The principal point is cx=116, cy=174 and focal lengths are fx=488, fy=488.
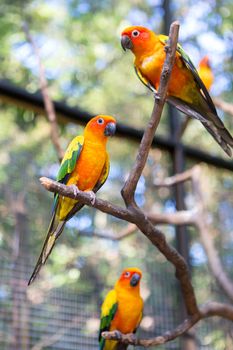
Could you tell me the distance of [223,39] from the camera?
3559 mm

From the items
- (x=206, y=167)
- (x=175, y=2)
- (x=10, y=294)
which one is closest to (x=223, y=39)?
(x=175, y=2)

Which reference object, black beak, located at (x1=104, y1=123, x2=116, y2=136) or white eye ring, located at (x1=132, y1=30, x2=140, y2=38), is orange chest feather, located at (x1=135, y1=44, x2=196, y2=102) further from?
black beak, located at (x1=104, y1=123, x2=116, y2=136)

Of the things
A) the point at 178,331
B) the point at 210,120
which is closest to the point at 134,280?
the point at 178,331

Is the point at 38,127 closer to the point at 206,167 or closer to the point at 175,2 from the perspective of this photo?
the point at 206,167

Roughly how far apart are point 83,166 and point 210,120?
47 centimetres

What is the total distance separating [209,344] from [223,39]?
2115 mm

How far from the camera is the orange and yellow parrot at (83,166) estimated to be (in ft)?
5.47

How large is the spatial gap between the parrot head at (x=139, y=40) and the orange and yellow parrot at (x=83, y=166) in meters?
0.27

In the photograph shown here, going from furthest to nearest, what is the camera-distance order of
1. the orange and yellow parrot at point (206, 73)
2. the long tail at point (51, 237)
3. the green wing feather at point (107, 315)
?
1. the orange and yellow parrot at point (206, 73)
2. the green wing feather at point (107, 315)
3. the long tail at point (51, 237)

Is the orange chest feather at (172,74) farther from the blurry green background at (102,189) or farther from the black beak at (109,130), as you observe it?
the blurry green background at (102,189)

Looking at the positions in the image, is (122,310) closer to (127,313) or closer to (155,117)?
(127,313)

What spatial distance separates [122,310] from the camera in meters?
2.18

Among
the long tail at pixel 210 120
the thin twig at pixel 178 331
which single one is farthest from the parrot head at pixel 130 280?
the long tail at pixel 210 120

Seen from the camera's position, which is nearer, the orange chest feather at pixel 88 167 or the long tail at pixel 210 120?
the long tail at pixel 210 120
